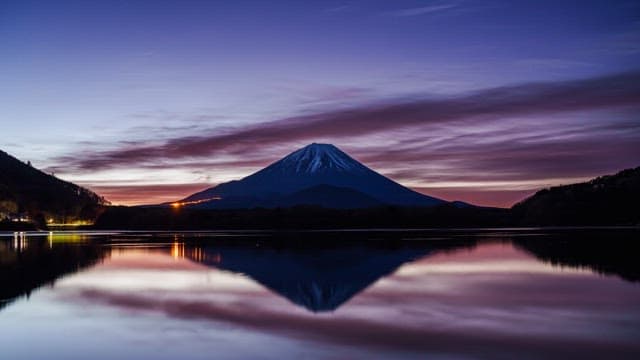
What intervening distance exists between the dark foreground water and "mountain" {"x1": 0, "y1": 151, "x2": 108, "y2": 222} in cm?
10093

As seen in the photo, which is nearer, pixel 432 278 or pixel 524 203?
pixel 432 278

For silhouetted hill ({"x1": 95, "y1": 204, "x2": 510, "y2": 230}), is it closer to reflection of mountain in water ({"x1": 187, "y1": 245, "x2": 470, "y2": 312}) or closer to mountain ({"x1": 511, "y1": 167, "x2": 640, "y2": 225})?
mountain ({"x1": 511, "y1": 167, "x2": 640, "y2": 225})

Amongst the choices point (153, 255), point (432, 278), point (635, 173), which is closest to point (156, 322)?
point (432, 278)

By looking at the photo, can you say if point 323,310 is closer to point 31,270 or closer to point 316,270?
point 316,270

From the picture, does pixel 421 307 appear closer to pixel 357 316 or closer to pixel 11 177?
pixel 357 316

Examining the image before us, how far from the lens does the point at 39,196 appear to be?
141 m

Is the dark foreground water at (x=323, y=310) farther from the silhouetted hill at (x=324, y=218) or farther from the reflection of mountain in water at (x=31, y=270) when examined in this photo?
the silhouetted hill at (x=324, y=218)

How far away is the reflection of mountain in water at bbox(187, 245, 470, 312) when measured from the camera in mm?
18219

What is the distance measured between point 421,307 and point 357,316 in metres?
2.05

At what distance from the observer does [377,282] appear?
21.4 metres

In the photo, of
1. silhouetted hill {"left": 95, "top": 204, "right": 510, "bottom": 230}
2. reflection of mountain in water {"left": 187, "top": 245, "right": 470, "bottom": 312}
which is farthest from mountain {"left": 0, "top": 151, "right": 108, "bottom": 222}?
reflection of mountain in water {"left": 187, "top": 245, "right": 470, "bottom": 312}

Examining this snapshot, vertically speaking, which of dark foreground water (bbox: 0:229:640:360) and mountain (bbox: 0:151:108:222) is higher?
mountain (bbox: 0:151:108:222)

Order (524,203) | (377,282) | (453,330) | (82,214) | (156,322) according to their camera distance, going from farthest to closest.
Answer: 1. (82,214)
2. (524,203)
3. (377,282)
4. (156,322)
5. (453,330)

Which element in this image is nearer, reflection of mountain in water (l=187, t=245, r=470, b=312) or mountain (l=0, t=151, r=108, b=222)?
reflection of mountain in water (l=187, t=245, r=470, b=312)
